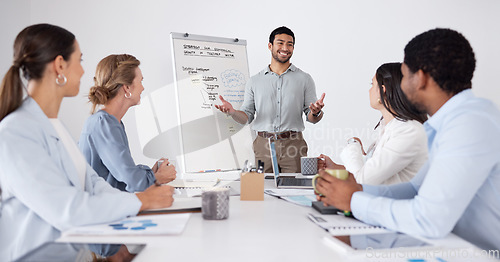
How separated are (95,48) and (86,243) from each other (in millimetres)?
3427

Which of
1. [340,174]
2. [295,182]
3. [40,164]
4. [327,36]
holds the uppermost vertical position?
Result: [327,36]

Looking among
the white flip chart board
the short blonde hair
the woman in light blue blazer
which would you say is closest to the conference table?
the woman in light blue blazer

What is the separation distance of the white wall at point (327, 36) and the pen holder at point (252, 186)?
8.80 ft

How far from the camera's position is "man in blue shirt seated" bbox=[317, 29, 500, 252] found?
0.91 m

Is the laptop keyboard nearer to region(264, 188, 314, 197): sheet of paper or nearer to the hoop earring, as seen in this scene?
region(264, 188, 314, 197): sheet of paper

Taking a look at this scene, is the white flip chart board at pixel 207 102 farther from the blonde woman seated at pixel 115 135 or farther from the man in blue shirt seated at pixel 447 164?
the man in blue shirt seated at pixel 447 164

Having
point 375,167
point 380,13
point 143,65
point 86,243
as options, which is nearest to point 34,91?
point 86,243

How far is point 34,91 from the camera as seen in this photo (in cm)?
114

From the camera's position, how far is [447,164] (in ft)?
3.01

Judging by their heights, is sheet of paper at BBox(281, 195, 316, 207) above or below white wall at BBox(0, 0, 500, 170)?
below

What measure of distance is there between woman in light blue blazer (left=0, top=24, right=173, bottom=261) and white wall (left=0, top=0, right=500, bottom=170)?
2842mm

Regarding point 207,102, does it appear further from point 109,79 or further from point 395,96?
point 395,96

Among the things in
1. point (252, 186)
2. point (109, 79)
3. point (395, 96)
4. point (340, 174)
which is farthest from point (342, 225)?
point (109, 79)

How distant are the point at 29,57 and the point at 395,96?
4.85ft
